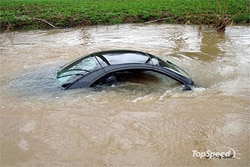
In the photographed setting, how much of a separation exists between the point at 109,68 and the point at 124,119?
2.77 ft

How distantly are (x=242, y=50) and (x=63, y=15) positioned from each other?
22.2 feet

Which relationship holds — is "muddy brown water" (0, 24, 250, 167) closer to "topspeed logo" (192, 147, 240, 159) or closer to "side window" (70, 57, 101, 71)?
"topspeed logo" (192, 147, 240, 159)

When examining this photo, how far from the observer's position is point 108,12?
14.2m

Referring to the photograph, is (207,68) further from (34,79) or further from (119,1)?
Answer: (119,1)

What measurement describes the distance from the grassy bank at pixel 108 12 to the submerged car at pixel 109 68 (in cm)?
732

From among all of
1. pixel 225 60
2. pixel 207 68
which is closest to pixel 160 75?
pixel 207 68

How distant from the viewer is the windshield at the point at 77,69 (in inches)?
220

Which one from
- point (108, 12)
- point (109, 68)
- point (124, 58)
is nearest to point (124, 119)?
point (109, 68)

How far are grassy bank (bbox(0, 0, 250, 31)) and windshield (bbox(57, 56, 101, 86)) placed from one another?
7.11 meters

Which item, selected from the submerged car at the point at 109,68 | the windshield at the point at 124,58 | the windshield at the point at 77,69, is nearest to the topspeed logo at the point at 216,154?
the submerged car at the point at 109,68

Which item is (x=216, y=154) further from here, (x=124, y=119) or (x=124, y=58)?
(x=124, y=58)

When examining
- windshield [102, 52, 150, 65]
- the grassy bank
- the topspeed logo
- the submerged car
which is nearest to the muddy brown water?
the topspeed logo

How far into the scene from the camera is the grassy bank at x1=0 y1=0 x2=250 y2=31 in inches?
506

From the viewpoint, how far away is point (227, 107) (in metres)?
6.12
